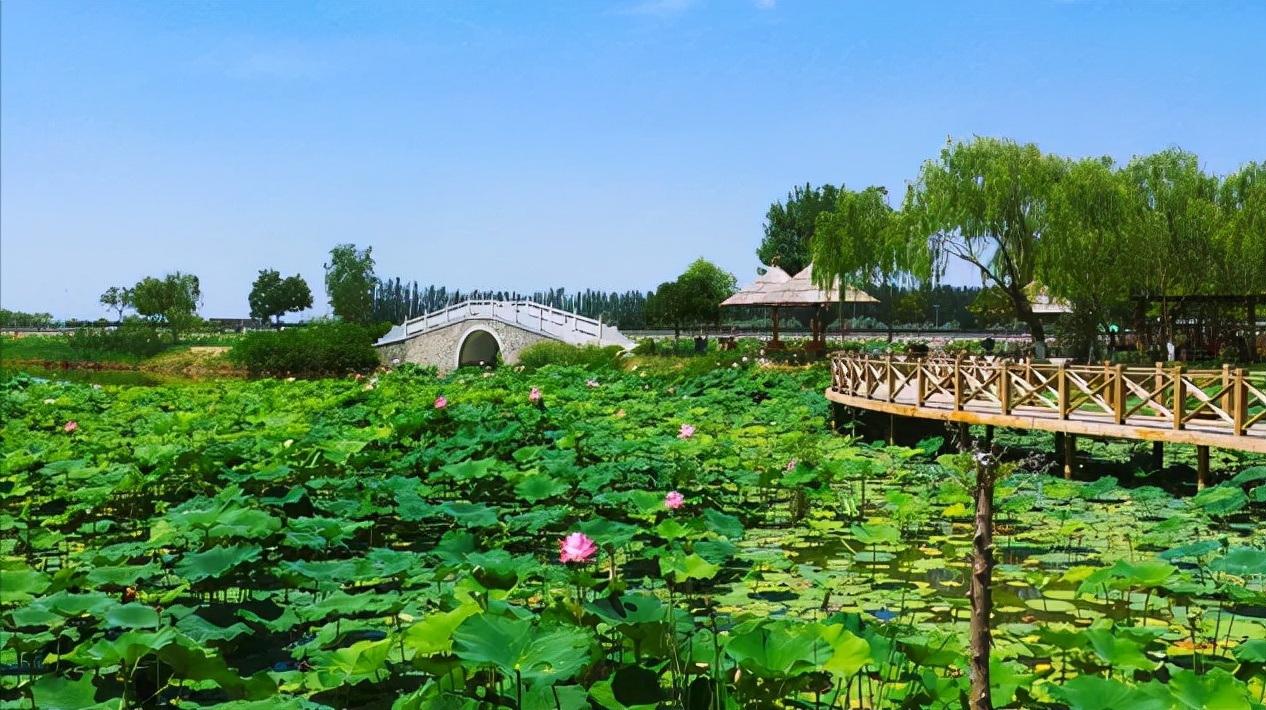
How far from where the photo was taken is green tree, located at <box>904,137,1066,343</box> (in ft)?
71.2

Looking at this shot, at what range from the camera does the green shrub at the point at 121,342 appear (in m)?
34.3

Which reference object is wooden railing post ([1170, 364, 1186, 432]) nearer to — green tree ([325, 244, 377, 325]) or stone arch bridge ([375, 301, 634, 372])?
stone arch bridge ([375, 301, 634, 372])

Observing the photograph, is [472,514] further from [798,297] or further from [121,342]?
[121,342]

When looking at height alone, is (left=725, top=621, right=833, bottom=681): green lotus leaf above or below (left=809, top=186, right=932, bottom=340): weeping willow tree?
below

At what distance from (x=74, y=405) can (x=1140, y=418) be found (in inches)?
467

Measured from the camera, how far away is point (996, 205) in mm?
21453

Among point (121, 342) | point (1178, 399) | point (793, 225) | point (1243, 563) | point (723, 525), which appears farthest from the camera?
point (793, 225)

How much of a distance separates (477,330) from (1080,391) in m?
24.1

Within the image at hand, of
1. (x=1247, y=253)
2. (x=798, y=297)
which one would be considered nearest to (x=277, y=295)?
(x=798, y=297)

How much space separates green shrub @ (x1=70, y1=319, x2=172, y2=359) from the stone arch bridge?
886 cm

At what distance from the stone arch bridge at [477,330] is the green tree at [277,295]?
33.9 m

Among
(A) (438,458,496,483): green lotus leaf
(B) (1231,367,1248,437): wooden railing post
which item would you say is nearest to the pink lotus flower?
(A) (438,458,496,483): green lotus leaf

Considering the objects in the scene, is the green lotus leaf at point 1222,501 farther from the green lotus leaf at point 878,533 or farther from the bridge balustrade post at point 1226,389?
the bridge balustrade post at point 1226,389

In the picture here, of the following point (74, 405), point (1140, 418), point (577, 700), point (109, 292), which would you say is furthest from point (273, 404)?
point (109, 292)
